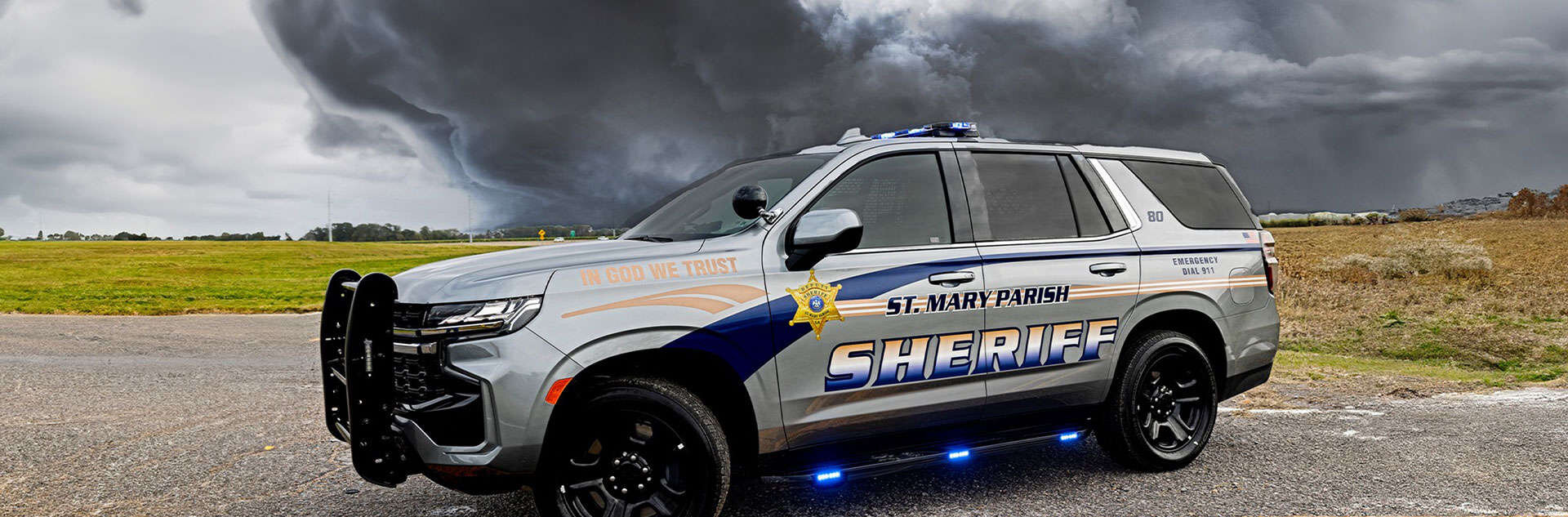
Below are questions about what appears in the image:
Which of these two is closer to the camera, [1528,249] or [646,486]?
[646,486]

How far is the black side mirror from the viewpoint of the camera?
4258mm

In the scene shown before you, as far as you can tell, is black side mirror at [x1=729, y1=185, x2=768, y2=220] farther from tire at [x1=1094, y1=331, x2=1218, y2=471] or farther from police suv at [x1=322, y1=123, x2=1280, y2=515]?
tire at [x1=1094, y1=331, x2=1218, y2=471]

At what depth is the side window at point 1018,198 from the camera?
495 centimetres

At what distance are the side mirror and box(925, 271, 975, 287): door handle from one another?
0.54 metres

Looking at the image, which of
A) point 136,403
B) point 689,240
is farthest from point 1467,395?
point 136,403

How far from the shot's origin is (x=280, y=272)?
45031 millimetres

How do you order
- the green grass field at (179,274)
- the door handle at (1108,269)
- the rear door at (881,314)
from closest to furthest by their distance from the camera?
the rear door at (881,314)
the door handle at (1108,269)
the green grass field at (179,274)

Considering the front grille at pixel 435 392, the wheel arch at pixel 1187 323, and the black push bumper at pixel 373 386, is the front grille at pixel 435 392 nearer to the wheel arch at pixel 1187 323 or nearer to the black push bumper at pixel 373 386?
the black push bumper at pixel 373 386

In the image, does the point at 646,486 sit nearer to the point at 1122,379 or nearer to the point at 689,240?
the point at 689,240

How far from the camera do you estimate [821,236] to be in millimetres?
4094

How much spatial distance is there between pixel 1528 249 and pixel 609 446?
3650 centimetres

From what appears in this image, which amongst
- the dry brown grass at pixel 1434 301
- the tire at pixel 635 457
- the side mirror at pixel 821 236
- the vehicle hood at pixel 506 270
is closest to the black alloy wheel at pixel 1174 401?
the side mirror at pixel 821 236

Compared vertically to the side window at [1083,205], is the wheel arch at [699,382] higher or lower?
lower

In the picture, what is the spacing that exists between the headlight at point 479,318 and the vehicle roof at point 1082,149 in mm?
1798
